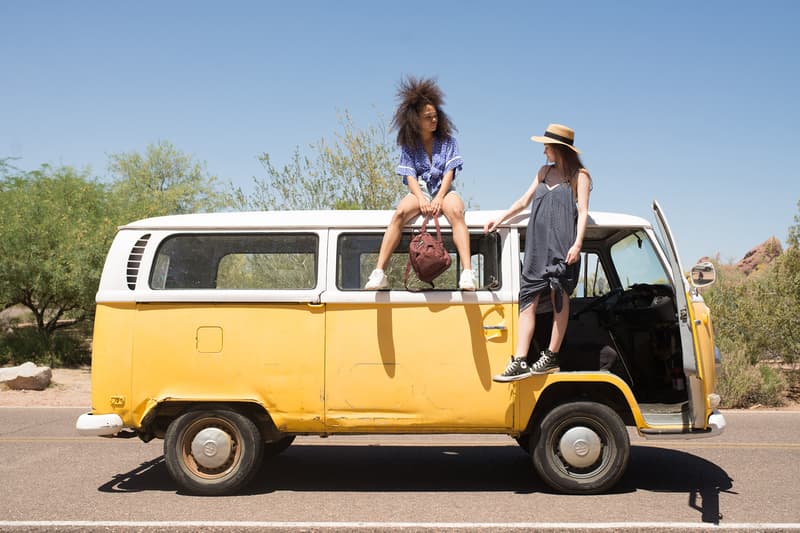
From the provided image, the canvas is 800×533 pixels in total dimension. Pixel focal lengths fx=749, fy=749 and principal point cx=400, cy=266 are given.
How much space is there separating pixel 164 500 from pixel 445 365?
2.64 m

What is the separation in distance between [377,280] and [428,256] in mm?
469

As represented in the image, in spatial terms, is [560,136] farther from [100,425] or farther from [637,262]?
[100,425]

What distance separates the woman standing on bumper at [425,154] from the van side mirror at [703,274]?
6.40 feet

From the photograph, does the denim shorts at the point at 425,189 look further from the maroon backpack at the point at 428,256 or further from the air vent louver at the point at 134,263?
the air vent louver at the point at 134,263

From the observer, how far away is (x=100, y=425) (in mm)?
6262

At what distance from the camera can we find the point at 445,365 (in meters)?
6.29

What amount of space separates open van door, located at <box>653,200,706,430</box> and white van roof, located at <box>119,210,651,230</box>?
378mm

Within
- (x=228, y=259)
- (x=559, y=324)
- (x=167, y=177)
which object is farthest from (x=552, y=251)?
(x=167, y=177)

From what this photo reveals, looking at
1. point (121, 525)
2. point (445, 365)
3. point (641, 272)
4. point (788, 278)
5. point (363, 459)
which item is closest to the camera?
point (121, 525)

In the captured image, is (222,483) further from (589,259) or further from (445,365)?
(589,259)

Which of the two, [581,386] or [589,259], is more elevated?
[589,259]

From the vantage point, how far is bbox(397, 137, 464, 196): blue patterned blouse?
22.0ft

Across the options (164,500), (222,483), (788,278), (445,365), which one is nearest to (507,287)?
(445,365)

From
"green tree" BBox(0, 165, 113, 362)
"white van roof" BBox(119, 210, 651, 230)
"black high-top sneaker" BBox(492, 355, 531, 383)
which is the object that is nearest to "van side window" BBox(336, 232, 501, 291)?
"white van roof" BBox(119, 210, 651, 230)
